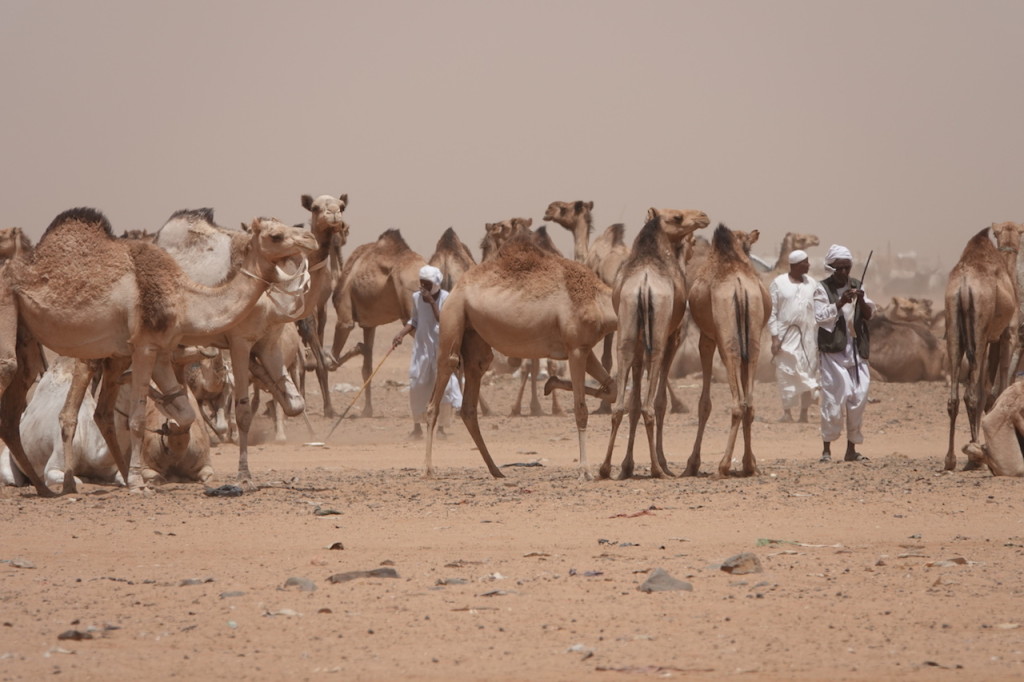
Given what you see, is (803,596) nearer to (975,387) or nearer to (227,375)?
(975,387)

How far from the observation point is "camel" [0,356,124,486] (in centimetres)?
1155

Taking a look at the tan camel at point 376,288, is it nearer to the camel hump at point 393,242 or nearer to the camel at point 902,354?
the camel hump at point 393,242

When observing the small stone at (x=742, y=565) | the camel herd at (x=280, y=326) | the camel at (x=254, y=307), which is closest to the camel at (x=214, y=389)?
the camel at (x=254, y=307)

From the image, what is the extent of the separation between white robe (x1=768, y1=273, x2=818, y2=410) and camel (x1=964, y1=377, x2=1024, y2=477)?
17.7 feet

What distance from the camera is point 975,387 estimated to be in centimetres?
1198

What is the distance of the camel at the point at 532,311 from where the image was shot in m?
11.7

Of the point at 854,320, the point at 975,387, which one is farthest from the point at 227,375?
the point at 975,387

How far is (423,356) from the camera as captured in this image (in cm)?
1555

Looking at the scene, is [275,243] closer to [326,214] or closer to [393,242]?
[326,214]

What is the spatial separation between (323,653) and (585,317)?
6.22m

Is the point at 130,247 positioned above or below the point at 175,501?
above

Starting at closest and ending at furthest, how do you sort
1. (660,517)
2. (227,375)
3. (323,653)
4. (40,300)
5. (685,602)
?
(323,653) < (685,602) < (660,517) < (40,300) < (227,375)

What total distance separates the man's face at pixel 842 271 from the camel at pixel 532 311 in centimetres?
262

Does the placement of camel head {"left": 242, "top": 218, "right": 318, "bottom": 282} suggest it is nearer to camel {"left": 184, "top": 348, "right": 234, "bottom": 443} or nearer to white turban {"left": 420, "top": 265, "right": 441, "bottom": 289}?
camel {"left": 184, "top": 348, "right": 234, "bottom": 443}
